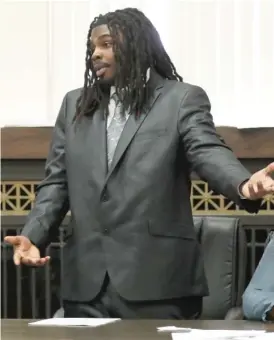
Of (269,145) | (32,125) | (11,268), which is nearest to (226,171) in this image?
(269,145)

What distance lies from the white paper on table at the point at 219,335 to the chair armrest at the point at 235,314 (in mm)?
640

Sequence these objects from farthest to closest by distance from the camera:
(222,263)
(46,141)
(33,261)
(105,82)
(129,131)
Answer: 1. (46,141)
2. (222,263)
3. (105,82)
4. (129,131)
5. (33,261)

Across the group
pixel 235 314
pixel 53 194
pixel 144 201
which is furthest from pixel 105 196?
pixel 235 314

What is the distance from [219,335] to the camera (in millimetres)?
1547

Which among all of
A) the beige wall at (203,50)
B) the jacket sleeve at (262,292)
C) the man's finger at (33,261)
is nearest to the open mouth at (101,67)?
the man's finger at (33,261)

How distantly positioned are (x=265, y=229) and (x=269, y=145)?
0.35m

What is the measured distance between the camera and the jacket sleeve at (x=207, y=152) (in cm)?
189

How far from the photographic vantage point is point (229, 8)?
310 cm

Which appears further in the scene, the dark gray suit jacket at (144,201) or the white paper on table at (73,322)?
the dark gray suit jacket at (144,201)

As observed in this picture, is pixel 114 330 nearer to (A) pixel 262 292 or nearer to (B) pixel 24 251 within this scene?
(B) pixel 24 251

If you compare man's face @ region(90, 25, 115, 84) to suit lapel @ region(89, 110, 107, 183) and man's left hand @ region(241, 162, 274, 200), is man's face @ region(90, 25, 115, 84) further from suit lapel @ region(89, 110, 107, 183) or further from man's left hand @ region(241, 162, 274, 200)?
man's left hand @ region(241, 162, 274, 200)

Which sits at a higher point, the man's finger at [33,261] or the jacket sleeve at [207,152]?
the jacket sleeve at [207,152]

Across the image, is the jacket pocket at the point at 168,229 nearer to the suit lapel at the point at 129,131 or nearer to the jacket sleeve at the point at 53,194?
the suit lapel at the point at 129,131

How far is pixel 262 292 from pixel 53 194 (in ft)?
2.15
